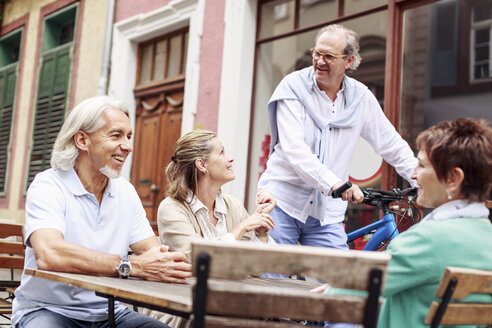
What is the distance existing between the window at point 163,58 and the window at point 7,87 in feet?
12.7

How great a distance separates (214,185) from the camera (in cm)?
330

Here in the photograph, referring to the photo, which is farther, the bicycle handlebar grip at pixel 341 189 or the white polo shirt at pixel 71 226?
the bicycle handlebar grip at pixel 341 189

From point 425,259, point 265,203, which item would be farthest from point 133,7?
point 425,259

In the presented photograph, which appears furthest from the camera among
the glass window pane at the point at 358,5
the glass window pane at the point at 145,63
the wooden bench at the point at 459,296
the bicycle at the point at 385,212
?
the glass window pane at the point at 145,63

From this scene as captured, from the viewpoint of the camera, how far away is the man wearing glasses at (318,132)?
355 centimetres

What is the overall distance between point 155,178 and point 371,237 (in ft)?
15.9

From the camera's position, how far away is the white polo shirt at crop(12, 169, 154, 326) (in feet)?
7.87

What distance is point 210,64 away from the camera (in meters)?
7.21

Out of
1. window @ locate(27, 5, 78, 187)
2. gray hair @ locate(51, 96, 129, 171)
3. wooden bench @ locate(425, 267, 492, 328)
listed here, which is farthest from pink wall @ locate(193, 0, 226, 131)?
wooden bench @ locate(425, 267, 492, 328)

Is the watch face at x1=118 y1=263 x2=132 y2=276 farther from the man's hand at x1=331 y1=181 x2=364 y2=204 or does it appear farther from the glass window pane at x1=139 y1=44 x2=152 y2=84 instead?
the glass window pane at x1=139 y1=44 x2=152 y2=84

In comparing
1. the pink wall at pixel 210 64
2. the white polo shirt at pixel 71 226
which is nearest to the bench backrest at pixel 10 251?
A: the white polo shirt at pixel 71 226

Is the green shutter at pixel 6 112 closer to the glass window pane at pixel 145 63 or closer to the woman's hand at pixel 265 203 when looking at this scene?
the glass window pane at pixel 145 63

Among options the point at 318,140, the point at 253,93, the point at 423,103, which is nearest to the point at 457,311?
the point at 318,140

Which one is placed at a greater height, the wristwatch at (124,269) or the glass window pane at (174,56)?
the glass window pane at (174,56)
